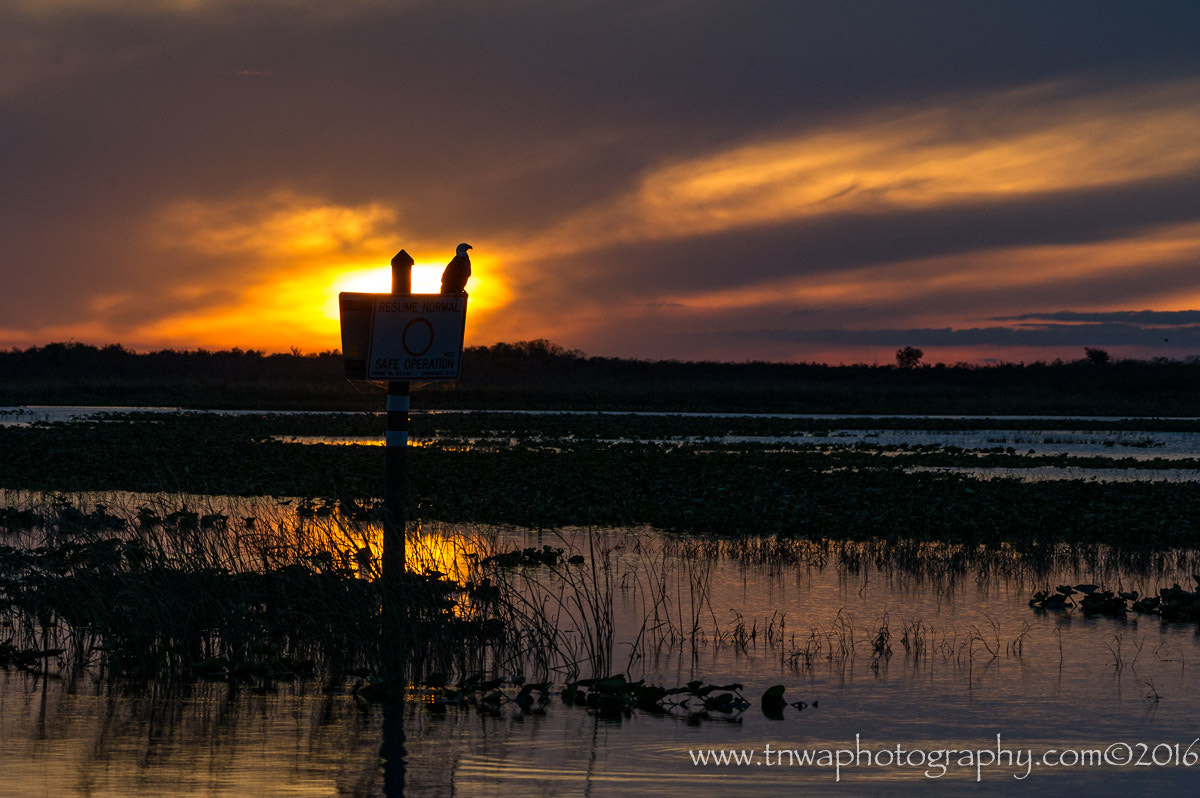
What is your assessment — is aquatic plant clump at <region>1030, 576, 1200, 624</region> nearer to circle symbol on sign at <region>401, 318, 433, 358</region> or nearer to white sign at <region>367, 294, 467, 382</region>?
white sign at <region>367, 294, 467, 382</region>

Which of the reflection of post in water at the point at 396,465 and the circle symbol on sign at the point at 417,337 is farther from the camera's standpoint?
the circle symbol on sign at the point at 417,337

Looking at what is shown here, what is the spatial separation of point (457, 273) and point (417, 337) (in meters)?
0.68

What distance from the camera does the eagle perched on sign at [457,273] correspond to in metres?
9.95

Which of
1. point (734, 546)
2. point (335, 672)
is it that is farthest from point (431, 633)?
point (734, 546)

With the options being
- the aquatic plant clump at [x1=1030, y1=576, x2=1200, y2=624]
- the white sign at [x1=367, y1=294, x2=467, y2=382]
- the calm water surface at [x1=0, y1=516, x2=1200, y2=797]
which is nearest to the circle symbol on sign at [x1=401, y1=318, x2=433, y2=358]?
the white sign at [x1=367, y1=294, x2=467, y2=382]

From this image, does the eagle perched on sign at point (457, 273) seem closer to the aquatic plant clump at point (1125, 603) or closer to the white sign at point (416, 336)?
the white sign at point (416, 336)

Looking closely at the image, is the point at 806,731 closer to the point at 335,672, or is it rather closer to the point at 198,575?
the point at 335,672

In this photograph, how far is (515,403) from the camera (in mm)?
84312

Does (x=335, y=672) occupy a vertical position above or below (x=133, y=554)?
below

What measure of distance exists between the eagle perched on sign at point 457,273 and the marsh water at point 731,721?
232 centimetres

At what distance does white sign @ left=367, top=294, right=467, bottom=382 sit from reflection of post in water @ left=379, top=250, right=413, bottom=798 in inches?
5.9

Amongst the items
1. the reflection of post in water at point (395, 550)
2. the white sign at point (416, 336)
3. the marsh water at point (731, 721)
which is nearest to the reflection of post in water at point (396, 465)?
the reflection of post in water at point (395, 550)

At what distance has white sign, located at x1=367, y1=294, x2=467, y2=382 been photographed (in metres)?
→ 9.71

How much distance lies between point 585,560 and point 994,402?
83452mm
